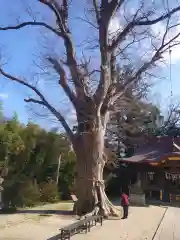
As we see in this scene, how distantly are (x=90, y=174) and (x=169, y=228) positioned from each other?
467 cm

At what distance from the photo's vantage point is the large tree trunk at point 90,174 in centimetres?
1645

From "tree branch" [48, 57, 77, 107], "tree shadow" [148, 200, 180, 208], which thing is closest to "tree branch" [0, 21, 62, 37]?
"tree branch" [48, 57, 77, 107]

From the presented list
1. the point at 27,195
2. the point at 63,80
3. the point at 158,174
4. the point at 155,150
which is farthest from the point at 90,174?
the point at 155,150

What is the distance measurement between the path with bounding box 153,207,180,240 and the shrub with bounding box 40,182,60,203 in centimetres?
797

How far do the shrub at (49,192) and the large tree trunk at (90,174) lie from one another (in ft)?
20.5

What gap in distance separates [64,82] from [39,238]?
353 inches

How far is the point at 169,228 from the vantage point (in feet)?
46.0

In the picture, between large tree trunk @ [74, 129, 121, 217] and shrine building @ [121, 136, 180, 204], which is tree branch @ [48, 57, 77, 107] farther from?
shrine building @ [121, 136, 180, 204]

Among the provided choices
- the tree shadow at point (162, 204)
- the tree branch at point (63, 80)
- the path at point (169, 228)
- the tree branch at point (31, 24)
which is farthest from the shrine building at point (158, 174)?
the tree branch at point (31, 24)

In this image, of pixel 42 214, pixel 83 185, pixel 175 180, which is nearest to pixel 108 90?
pixel 83 185

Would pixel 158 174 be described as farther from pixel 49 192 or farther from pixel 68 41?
pixel 68 41

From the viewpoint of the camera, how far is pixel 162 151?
1003 inches

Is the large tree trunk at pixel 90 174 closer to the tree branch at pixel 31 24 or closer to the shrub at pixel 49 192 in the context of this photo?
the tree branch at pixel 31 24

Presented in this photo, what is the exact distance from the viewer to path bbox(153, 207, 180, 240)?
12.3 m
